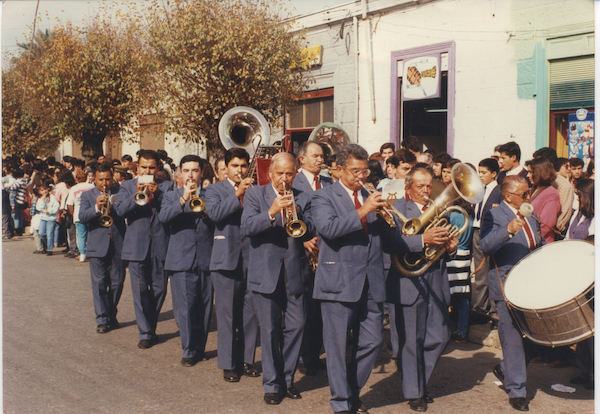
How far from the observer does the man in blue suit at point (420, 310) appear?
179 inches

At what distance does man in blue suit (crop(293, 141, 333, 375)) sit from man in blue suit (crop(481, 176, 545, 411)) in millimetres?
1444

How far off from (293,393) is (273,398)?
20 cm

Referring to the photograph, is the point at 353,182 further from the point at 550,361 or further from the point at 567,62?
the point at 567,62

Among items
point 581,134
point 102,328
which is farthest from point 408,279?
point 581,134

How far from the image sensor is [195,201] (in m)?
5.60

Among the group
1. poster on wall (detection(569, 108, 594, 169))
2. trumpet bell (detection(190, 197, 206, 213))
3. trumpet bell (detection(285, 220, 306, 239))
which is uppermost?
poster on wall (detection(569, 108, 594, 169))

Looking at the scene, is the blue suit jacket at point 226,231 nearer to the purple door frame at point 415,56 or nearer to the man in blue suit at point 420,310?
the man in blue suit at point 420,310

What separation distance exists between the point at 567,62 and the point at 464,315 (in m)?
5.59

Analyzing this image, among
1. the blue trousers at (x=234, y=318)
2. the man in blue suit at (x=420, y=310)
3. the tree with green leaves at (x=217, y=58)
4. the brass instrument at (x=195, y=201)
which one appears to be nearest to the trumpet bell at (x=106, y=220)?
the brass instrument at (x=195, y=201)

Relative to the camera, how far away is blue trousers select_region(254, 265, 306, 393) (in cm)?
477

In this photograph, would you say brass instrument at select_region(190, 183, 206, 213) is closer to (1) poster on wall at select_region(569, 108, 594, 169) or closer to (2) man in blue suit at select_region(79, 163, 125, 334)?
(2) man in blue suit at select_region(79, 163, 125, 334)

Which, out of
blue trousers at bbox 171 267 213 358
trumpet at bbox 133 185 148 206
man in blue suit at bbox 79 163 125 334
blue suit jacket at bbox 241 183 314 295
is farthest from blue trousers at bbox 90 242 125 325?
blue suit jacket at bbox 241 183 314 295

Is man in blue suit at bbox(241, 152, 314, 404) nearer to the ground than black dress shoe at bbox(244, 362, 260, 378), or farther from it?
farther from it

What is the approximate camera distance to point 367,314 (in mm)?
4426
